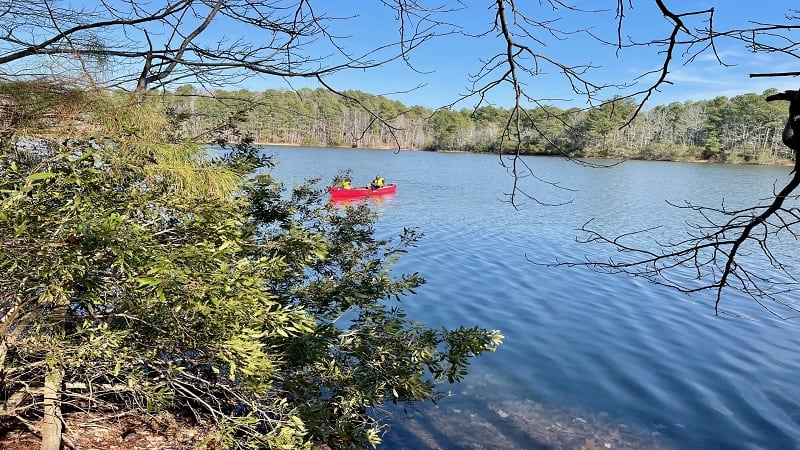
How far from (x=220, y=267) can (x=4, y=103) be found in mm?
1253

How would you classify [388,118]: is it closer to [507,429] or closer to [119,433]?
[119,433]

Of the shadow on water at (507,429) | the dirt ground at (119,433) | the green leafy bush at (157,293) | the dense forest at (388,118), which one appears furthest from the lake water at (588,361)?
the dirt ground at (119,433)

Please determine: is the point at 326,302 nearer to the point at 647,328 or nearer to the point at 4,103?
the point at 4,103

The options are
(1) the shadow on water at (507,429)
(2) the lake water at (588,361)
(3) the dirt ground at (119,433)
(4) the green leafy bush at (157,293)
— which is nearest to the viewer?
(4) the green leafy bush at (157,293)

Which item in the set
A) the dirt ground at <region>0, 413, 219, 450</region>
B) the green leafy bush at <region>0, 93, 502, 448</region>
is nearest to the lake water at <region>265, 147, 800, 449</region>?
the green leafy bush at <region>0, 93, 502, 448</region>

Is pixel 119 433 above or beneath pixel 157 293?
beneath

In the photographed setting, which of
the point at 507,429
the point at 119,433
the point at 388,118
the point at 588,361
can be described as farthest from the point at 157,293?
the point at 588,361

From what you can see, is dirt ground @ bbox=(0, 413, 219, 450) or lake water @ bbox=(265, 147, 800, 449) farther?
lake water @ bbox=(265, 147, 800, 449)

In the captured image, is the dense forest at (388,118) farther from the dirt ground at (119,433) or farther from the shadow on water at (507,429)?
the shadow on water at (507,429)

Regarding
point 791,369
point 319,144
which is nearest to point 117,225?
point 791,369

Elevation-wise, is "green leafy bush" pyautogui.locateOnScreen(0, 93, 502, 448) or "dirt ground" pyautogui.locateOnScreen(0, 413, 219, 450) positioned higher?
"green leafy bush" pyautogui.locateOnScreen(0, 93, 502, 448)

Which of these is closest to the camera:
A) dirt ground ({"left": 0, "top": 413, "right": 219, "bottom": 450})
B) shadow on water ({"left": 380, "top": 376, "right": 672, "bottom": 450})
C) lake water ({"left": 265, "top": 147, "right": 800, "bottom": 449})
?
dirt ground ({"left": 0, "top": 413, "right": 219, "bottom": 450})

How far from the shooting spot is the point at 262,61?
3.00 m

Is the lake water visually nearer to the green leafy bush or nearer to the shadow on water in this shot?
the shadow on water
